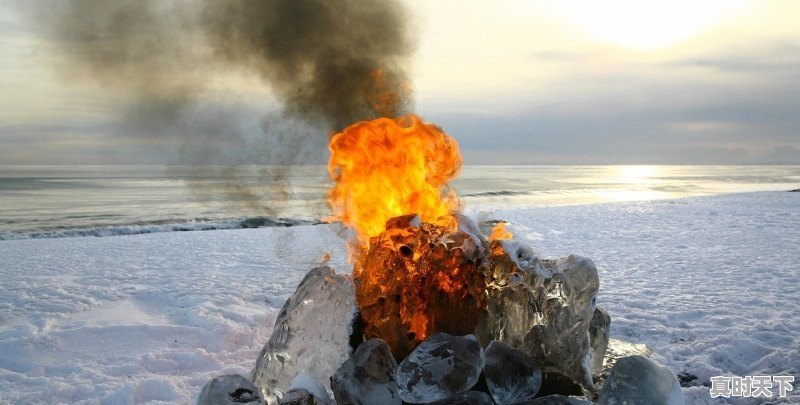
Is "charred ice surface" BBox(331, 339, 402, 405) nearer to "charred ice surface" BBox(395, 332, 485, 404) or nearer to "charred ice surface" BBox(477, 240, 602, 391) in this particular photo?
"charred ice surface" BBox(395, 332, 485, 404)

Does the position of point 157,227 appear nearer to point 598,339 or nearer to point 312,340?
point 312,340

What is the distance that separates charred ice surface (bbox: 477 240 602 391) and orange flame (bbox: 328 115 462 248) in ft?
3.45

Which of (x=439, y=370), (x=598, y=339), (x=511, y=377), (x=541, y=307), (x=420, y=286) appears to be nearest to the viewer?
(x=439, y=370)

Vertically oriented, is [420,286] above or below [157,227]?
above

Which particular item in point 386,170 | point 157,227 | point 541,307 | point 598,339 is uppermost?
point 386,170

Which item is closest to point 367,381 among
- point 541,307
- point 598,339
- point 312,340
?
point 312,340

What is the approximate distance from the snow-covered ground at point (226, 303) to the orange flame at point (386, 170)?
2.16 meters

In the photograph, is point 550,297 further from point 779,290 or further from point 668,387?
point 779,290

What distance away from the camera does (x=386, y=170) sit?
5.82 m

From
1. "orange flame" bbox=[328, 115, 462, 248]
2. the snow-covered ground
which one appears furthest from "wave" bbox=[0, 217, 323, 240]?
"orange flame" bbox=[328, 115, 462, 248]

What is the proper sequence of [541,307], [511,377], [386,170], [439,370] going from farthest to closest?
[386,170]
[541,307]
[511,377]
[439,370]

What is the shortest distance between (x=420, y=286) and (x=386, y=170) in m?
1.48

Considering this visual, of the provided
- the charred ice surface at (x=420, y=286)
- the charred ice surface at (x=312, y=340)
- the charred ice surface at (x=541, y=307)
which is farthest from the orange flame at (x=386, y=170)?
the charred ice surface at (x=541, y=307)

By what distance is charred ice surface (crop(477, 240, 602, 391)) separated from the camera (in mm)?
4871
